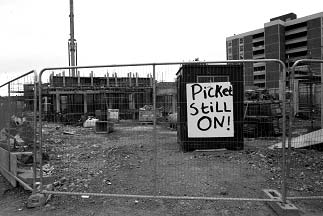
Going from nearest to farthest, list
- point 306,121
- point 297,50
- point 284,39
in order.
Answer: point 306,121
point 297,50
point 284,39

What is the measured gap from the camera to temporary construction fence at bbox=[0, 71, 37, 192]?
6230mm

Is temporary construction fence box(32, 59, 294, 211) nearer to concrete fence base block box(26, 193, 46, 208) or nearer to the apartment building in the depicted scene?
concrete fence base block box(26, 193, 46, 208)

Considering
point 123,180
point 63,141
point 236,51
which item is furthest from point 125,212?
point 236,51

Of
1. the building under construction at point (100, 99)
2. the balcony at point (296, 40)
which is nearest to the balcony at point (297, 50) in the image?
the balcony at point (296, 40)

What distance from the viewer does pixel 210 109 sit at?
17.3 feet

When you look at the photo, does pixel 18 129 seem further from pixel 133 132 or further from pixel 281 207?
pixel 281 207

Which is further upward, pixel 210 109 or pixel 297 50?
pixel 297 50

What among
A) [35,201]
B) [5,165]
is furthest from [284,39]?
[35,201]

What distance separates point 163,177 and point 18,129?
3.30 meters

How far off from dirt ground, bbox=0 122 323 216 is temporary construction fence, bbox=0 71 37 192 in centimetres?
32

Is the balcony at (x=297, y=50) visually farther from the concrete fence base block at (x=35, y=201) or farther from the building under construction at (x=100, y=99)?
the concrete fence base block at (x=35, y=201)

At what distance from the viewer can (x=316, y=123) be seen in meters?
6.96

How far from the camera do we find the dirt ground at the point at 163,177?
17.2 feet

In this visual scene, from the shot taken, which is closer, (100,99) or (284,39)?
(100,99)
